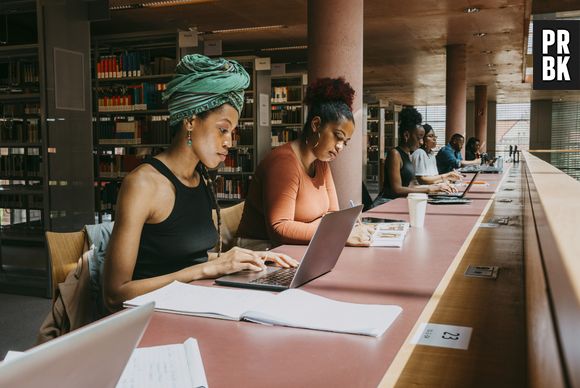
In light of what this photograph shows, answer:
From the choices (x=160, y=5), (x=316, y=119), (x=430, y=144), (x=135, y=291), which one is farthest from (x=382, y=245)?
(x=160, y=5)

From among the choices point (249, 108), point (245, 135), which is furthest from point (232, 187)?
point (249, 108)

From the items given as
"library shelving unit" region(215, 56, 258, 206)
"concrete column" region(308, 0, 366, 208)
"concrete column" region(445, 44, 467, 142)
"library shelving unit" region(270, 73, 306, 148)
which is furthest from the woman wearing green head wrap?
"concrete column" region(445, 44, 467, 142)

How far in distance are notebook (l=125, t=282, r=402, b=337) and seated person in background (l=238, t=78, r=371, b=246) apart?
0.87 metres

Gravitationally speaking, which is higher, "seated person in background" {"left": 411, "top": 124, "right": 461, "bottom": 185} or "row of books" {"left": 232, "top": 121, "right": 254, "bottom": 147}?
"row of books" {"left": 232, "top": 121, "right": 254, "bottom": 147}

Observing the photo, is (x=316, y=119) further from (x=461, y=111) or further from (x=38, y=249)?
(x=461, y=111)

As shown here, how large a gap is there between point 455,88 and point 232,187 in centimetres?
558

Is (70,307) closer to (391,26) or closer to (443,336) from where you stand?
(443,336)

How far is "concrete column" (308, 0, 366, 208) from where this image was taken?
414cm

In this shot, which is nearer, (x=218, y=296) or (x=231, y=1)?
(x=218, y=296)

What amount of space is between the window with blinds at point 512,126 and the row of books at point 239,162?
1894 cm

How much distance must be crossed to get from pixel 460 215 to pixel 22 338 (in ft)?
9.11

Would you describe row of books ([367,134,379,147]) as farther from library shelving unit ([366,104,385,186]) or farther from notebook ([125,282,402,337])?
notebook ([125,282,402,337])

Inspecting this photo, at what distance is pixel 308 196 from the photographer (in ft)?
8.30

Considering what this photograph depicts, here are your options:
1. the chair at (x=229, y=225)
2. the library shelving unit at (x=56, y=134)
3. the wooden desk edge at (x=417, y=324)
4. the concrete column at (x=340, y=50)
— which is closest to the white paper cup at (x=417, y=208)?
the wooden desk edge at (x=417, y=324)
